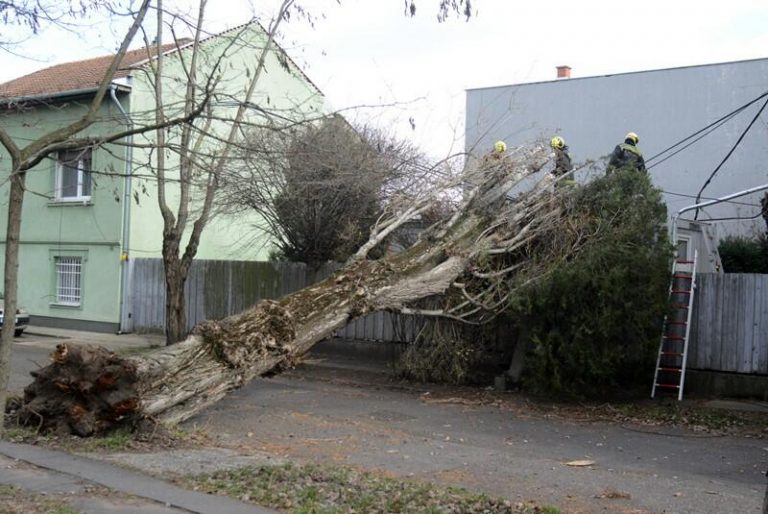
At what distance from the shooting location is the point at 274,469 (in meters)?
7.30

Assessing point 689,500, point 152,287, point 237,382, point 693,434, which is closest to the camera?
point 689,500

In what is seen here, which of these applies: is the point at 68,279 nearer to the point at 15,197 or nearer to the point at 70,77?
the point at 70,77

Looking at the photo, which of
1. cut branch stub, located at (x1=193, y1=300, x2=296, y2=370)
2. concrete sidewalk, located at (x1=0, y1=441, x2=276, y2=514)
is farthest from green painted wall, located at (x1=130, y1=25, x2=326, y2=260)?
concrete sidewalk, located at (x1=0, y1=441, x2=276, y2=514)

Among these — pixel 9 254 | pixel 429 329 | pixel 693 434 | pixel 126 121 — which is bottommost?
pixel 693 434

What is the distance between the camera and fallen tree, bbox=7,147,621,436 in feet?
28.6

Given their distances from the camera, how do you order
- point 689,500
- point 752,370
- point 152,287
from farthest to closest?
point 152,287 → point 752,370 → point 689,500

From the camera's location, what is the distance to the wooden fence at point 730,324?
12438 millimetres

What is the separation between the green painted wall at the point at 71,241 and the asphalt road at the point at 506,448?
10.1m

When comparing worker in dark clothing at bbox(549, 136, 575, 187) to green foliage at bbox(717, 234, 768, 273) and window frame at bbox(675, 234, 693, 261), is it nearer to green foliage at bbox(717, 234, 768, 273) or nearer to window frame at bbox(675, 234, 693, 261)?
window frame at bbox(675, 234, 693, 261)

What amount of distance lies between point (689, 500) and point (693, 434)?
3.62 meters

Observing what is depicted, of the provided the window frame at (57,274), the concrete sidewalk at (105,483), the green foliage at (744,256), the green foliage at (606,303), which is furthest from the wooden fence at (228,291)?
the concrete sidewalk at (105,483)

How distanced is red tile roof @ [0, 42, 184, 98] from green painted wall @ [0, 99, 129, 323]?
102 cm

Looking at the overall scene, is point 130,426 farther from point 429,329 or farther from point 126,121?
point 429,329

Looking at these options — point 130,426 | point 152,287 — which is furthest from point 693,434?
point 152,287
